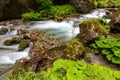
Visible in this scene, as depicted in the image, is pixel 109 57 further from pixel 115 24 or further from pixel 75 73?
pixel 115 24

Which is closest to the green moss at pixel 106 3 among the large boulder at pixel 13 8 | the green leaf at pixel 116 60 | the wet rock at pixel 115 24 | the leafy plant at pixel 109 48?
the large boulder at pixel 13 8

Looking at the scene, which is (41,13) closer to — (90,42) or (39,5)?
(39,5)

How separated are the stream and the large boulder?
124cm

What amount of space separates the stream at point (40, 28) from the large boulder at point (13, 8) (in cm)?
124

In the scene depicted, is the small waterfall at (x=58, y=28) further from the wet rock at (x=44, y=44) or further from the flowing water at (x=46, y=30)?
the wet rock at (x=44, y=44)

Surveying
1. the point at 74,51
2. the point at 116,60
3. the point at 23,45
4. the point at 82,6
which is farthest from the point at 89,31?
the point at 82,6

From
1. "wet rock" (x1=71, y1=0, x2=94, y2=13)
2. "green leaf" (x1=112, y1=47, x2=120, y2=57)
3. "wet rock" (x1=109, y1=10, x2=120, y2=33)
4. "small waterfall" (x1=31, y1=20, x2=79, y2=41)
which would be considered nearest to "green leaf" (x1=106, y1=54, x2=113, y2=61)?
"green leaf" (x1=112, y1=47, x2=120, y2=57)

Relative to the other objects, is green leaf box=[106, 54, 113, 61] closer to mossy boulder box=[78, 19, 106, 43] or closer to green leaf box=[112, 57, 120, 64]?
green leaf box=[112, 57, 120, 64]

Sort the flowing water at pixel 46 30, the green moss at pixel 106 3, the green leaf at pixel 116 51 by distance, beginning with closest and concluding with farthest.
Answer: the green leaf at pixel 116 51
the flowing water at pixel 46 30
the green moss at pixel 106 3

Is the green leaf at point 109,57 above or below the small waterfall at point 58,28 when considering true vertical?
above

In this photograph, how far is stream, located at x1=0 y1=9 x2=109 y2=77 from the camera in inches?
311

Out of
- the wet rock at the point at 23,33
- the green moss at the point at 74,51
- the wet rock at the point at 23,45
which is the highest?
the green moss at the point at 74,51

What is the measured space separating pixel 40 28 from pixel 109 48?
224 inches

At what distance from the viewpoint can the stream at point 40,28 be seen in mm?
7899
